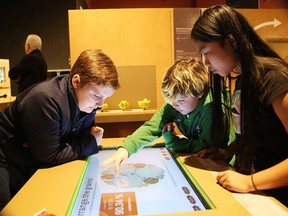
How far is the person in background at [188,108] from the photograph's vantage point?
1159 millimetres

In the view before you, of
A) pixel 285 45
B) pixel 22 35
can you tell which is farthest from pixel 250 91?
pixel 22 35

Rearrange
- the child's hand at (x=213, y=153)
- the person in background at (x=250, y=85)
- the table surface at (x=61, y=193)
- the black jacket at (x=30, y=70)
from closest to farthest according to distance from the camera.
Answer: the table surface at (x=61, y=193) < the person in background at (x=250, y=85) < the child's hand at (x=213, y=153) < the black jacket at (x=30, y=70)

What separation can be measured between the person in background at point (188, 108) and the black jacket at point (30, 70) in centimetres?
214

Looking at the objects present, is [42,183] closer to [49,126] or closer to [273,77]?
[49,126]

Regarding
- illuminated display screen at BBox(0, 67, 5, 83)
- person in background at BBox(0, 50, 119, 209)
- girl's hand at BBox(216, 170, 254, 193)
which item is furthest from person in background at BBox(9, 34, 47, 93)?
girl's hand at BBox(216, 170, 254, 193)

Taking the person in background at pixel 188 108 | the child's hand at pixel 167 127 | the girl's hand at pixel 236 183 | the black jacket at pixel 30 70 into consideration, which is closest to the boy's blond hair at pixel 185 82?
the person in background at pixel 188 108

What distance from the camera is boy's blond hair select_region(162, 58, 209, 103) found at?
1.15m

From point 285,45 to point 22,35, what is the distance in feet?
11.2

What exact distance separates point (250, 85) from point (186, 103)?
1.24 feet

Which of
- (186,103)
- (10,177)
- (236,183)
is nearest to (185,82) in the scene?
(186,103)

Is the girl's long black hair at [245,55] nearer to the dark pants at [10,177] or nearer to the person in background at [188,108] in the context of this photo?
the person in background at [188,108]

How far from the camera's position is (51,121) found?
105 cm

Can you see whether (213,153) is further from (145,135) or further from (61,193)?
(61,193)

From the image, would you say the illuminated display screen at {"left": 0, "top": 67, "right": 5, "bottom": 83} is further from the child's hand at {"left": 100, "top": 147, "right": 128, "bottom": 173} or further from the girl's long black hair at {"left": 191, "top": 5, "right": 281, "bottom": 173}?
the girl's long black hair at {"left": 191, "top": 5, "right": 281, "bottom": 173}
